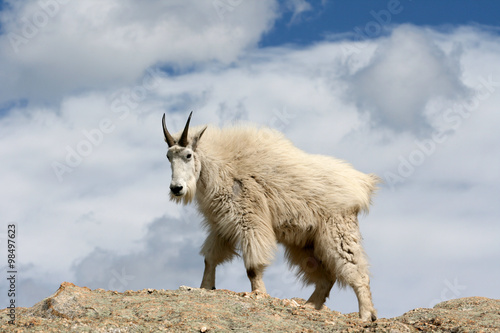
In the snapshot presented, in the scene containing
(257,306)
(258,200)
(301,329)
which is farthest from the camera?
(258,200)

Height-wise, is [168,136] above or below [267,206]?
above

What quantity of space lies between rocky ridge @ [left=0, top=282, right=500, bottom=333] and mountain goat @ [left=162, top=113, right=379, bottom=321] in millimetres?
1558

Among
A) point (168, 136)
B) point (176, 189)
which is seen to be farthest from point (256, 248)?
point (168, 136)

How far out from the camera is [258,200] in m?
12.7

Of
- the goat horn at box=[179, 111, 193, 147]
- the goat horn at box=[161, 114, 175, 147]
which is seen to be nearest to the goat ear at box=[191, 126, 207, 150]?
the goat horn at box=[179, 111, 193, 147]

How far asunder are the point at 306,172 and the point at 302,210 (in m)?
0.85

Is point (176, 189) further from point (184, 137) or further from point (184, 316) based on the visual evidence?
point (184, 316)

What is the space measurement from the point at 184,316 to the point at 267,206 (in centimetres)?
378

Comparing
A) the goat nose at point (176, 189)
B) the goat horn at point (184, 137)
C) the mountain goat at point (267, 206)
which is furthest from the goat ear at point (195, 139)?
the goat nose at point (176, 189)

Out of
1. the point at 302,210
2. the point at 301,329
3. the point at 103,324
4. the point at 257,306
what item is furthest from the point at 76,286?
the point at 302,210

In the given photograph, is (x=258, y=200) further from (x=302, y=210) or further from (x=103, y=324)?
(x=103, y=324)

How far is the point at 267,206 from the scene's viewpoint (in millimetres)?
12781

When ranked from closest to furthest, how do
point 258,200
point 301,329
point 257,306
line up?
point 301,329 → point 257,306 → point 258,200

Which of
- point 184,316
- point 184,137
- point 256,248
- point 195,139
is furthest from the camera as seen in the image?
point 195,139
